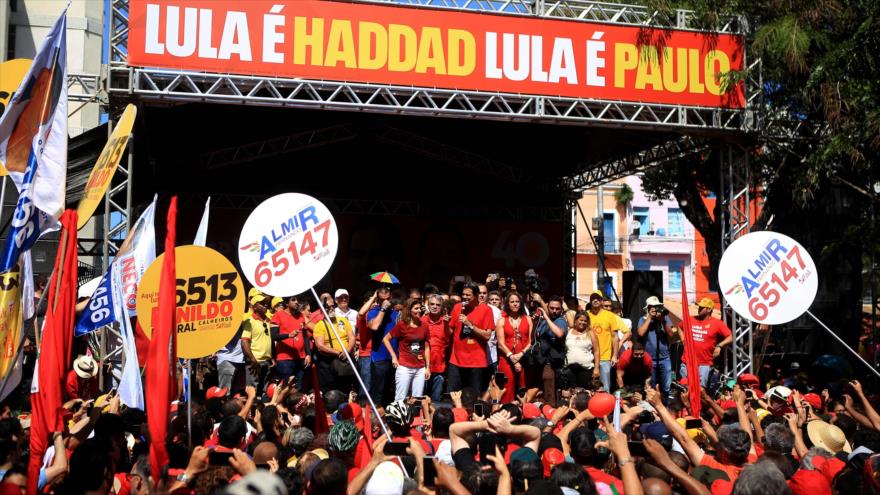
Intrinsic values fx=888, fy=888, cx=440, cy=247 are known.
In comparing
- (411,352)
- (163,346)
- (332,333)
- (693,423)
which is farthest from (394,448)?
(332,333)

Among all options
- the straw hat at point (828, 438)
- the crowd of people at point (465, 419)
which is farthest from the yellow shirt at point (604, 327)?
the straw hat at point (828, 438)

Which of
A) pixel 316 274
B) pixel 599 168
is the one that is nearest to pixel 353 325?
pixel 316 274

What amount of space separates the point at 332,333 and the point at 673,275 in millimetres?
41949

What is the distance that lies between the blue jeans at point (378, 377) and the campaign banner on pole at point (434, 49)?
410cm

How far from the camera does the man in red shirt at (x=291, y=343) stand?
1073 cm

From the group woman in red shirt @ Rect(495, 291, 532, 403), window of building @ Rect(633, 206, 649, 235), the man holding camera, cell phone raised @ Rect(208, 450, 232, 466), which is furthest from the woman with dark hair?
window of building @ Rect(633, 206, 649, 235)

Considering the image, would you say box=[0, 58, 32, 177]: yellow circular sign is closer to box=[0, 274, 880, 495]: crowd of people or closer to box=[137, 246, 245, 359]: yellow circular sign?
box=[0, 274, 880, 495]: crowd of people

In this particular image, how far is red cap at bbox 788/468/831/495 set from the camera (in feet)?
14.8

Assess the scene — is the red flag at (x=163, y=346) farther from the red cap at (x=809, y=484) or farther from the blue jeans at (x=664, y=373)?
the blue jeans at (x=664, y=373)

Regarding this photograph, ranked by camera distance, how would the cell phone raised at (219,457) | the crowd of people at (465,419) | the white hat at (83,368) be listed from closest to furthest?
the crowd of people at (465,419) < the cell phone raised at (219,457) < the white hat at (83,368)

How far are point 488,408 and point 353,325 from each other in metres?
4.39

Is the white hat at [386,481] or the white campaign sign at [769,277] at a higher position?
the white campaign sign at [769,277]

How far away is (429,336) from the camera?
34.6 feet

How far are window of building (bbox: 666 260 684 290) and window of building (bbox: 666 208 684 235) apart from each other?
1716 mm
